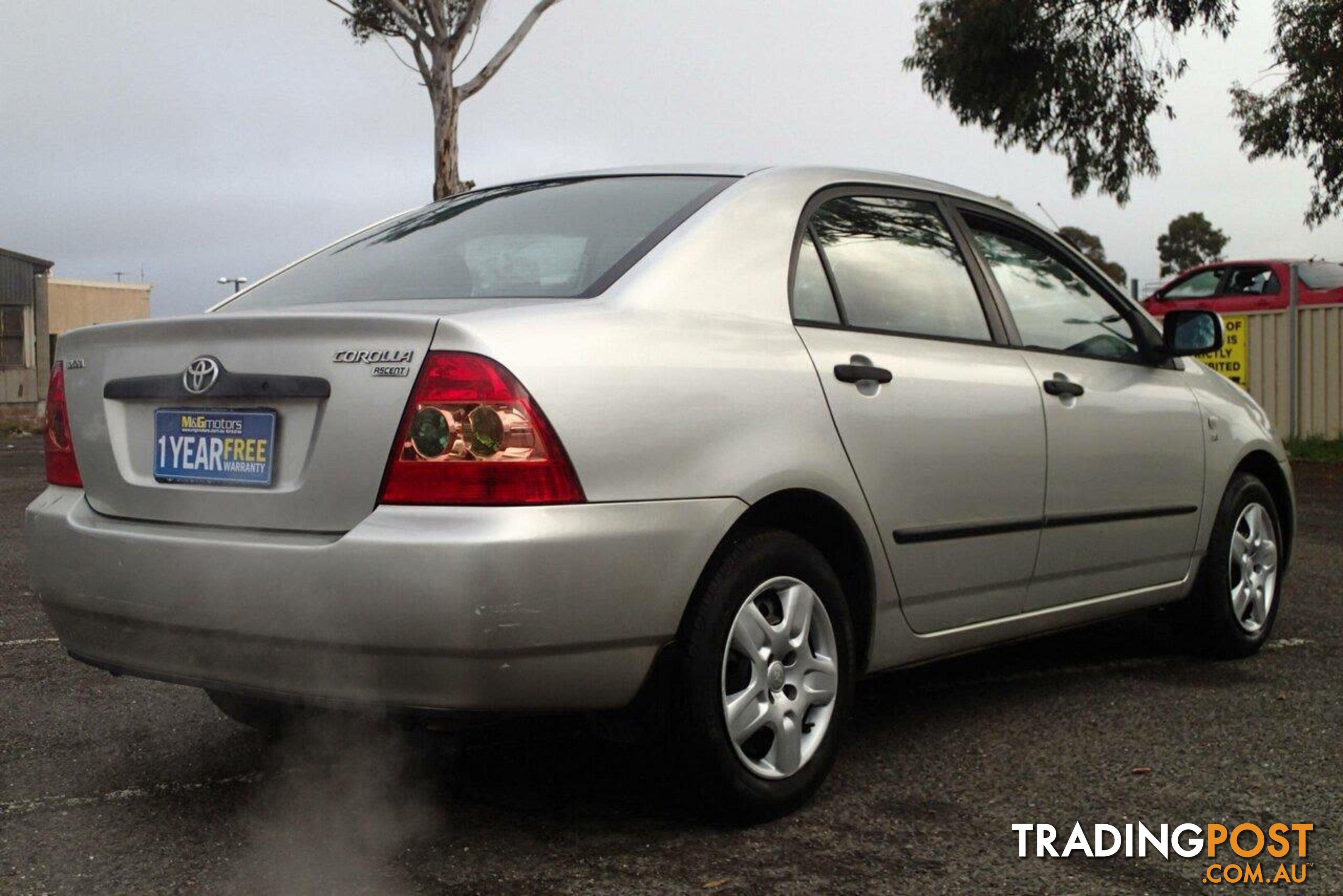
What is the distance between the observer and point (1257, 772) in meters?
3.90

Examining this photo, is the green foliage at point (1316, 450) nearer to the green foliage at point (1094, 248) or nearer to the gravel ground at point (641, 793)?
the gravel ground at point (641, 793)

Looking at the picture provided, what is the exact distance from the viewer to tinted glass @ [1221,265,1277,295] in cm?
1841

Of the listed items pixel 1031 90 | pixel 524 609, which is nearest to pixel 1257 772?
pixel 524 609

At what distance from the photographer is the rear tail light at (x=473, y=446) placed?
Result: 2967 mm

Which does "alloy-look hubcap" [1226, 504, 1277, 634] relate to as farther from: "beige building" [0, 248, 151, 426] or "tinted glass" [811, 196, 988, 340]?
"beige building" [0, 248, 151, 426]

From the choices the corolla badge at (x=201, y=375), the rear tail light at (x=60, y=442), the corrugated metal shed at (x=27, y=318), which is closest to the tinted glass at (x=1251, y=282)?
the rear tail light at (x=60, y=442)

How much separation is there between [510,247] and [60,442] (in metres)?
1.18

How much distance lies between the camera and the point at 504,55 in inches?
803

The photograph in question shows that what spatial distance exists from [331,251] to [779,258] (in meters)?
1.34

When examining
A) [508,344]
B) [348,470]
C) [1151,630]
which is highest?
[508,344]

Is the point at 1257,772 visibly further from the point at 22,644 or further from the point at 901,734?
the point at 22,644

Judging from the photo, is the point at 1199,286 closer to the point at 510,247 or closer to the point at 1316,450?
the point at 1316,450

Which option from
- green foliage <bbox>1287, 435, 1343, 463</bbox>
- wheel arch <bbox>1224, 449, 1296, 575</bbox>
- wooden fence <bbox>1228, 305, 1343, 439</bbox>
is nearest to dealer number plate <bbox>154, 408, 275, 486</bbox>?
wheel arch <bbox>1224, 449, 1296, 575</bbox>

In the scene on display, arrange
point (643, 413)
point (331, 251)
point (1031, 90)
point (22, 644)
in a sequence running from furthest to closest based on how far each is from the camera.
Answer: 1. point (1031, 90)
2. point (22, 644)
3. point (331, 251)
4. point (643, 413)
